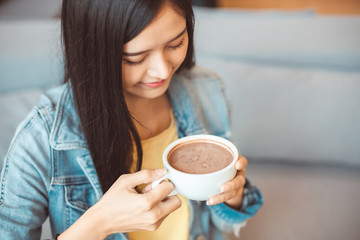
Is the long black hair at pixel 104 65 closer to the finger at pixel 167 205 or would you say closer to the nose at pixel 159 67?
the nose at pixel 159 67

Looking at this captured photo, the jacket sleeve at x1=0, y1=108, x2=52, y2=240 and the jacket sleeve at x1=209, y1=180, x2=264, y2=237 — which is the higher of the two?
the jacket sleeve at x1=0, y1=108, x2=52, y2=240

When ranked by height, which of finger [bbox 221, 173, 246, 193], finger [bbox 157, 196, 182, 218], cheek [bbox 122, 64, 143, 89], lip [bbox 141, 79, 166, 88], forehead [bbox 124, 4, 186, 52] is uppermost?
forehead [bbox 124, 4, 186, 52]

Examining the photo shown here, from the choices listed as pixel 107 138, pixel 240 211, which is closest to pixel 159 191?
pixel 107 138

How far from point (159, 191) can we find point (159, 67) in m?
0.30

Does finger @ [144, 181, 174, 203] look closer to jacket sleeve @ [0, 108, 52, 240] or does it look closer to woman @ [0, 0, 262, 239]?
woman @ [0, 0, 262, 239]

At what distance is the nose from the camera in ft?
2.64

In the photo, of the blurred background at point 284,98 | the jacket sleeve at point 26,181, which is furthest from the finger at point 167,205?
the blurred background at point 284,98

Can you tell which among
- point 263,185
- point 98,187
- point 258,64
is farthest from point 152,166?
point 258,64

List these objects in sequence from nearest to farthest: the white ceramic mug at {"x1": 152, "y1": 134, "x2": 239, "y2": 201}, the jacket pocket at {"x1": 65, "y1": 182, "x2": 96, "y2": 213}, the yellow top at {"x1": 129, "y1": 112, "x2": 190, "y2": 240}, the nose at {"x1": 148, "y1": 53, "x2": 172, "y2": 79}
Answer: the white ceramic mug at {"x1": 152, "y1": 134, "x2": 239, "y2": 201} < the nose at {"x1": 148, "y1": 53, "x2": 172, "y2": 79} < the jacket pocket at {"x1": 65, "y1": 182, "x2": 96, "y2": 213} < the yellow top at {"x1": 129, "y1": 112, "x2": 190, "y2": 240}

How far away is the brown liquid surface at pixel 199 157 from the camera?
0.76m

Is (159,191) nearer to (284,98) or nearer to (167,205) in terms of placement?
(167,205)

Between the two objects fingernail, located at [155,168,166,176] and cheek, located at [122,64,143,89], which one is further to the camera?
cheek, located at [122,64,143,89]

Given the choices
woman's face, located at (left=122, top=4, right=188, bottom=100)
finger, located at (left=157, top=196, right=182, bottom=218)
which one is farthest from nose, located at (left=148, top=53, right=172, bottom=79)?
finger, located at (left=157, top=196, right=182, bottom=218)

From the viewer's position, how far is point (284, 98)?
1.67 m
